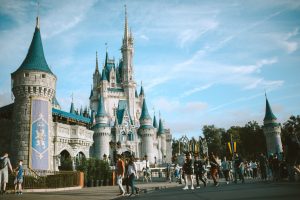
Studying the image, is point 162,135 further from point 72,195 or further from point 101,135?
point 72,195

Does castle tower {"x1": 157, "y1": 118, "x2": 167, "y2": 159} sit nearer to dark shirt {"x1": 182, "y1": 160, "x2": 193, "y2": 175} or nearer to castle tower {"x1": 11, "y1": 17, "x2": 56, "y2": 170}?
castle tower {"x1": 11, "y1": 17, "x2": 56, "y2": 170}

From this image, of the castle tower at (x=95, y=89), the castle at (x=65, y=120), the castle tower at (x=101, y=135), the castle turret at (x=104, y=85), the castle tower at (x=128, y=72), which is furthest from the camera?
the castle tower at (x=128, y=72)

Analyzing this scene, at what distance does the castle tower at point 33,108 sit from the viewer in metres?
27.3

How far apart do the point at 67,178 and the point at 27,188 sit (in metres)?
2.61

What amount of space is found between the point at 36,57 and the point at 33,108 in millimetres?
5825

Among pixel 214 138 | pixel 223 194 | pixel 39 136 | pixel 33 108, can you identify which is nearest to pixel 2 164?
pixel 223 194

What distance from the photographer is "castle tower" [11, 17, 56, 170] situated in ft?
89.6

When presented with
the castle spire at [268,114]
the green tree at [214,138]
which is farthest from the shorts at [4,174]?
the green tree at [214,138]

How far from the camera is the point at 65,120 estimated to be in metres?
44.2

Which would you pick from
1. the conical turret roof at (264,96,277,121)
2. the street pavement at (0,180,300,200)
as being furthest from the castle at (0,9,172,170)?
the conical turret roof at (264,96,277,121)

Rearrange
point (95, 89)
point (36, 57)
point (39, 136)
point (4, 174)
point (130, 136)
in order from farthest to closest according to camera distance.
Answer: point (95, 89) → point (130, 136) → point (36, 57) → point (39, 136) → point (4, 174)

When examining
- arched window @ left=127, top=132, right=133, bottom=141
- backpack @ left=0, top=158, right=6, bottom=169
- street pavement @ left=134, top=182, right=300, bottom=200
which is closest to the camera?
street pavement @ left=134, top=182, right=300, bottom=200

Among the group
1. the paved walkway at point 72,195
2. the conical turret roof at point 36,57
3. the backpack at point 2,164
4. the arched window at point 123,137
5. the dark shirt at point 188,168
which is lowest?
the paved walkway at point 72,195

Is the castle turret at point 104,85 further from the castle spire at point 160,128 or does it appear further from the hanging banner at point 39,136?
the hanging banner at point 39,136
